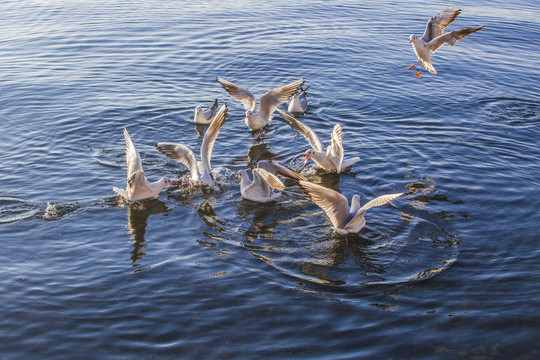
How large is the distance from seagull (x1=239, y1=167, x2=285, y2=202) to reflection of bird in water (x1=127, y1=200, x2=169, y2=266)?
1.72 meters

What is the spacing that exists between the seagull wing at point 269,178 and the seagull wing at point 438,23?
703 cm

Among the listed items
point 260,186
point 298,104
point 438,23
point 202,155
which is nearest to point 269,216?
point 260,186

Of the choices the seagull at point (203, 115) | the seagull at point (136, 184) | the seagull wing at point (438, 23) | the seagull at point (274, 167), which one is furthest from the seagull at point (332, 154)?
the seagull wing at point (438, 23)

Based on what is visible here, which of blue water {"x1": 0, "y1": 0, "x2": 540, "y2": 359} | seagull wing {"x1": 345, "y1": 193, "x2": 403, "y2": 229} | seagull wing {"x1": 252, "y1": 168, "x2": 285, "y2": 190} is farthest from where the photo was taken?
seagull wing {"x1": 252, "y1": 168, "x2": 285, "y2": 190}

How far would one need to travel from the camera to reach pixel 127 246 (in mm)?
9656

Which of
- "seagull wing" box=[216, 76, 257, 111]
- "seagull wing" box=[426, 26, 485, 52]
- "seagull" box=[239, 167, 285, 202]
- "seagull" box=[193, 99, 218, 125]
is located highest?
"seagull wing" box=[426, 26, 485, 52]

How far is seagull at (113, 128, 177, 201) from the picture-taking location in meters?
10.9

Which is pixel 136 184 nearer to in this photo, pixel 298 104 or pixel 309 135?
pixel 309 135

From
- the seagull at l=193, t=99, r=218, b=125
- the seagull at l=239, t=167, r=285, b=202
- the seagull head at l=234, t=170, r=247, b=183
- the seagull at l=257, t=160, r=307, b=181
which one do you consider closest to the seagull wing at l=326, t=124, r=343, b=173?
the seagull at l=257, t=160, r=307, b=181

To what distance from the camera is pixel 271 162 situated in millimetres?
11445

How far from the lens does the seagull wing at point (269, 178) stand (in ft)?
35.4

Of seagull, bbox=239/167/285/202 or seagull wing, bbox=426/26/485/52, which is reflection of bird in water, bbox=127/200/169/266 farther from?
seagull wing, bbox=426/26/485/52

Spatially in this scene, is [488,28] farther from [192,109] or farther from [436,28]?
[192,109]

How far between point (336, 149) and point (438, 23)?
5524 mm
